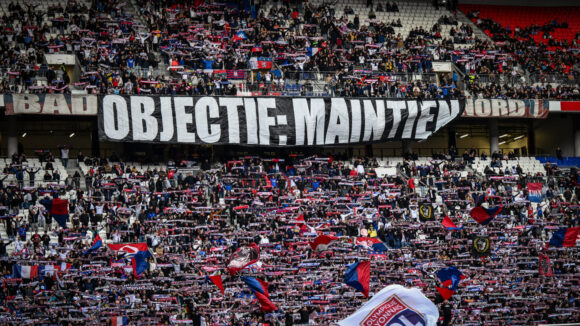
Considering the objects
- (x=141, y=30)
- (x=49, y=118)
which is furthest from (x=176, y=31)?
(x=49, y=118)

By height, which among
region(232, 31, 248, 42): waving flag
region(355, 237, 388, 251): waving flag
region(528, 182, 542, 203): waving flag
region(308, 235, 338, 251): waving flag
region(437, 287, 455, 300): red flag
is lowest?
region(437, 287, 455, 300): red flag

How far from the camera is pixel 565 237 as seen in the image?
106 feet

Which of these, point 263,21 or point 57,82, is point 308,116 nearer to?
point 263,21

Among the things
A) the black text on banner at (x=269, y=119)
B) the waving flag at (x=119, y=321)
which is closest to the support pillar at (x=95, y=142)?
the black text on banner at (x=269, y=119)

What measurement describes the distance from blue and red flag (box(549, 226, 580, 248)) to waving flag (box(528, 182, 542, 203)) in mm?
6575

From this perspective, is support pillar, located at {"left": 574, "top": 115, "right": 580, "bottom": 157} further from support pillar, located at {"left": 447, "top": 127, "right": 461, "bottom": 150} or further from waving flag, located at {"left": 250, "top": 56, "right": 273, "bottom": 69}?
waving flag, located at {"left": 250, "top": 56, "right": 273, "bottom": 69}

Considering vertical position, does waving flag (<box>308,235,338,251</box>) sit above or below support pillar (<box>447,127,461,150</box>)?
below

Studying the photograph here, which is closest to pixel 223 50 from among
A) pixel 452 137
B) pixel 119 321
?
pixel 452 137

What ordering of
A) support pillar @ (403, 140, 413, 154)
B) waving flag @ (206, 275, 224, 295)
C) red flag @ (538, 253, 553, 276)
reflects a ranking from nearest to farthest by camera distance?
waving flag @ (206, 275, 224, 295)
red flag @ (538, 253, 553, 276)
support pillar @ (403, 140, 413, 154)

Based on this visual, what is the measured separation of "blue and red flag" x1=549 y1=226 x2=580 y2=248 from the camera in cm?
3216

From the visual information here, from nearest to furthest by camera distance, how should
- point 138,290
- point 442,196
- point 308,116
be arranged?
point 138,290, point 442,196, point 308,116

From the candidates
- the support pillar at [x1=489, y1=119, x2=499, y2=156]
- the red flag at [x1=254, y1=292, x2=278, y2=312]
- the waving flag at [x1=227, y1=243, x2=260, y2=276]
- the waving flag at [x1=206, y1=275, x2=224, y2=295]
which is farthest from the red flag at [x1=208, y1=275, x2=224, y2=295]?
the support pillar at [x1=489, y1=119, x2=499, y2=156]

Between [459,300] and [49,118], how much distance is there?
2447 cm

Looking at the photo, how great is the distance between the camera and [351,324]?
50.8 feet
